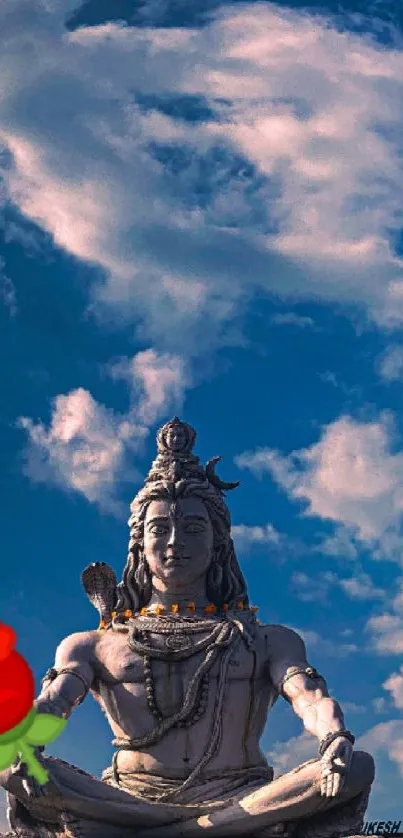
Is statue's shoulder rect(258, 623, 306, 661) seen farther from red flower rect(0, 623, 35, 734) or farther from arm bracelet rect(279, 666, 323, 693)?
red flower rect(0, 623, 35, 734)

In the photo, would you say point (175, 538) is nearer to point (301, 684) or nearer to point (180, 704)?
point (180, 704)

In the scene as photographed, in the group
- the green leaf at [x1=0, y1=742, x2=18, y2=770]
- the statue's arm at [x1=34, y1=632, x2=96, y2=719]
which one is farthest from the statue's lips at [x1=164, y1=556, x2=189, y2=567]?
the green leaf at [x1=0, y1=742, x2=18, y2=770]

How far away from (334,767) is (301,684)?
130cm

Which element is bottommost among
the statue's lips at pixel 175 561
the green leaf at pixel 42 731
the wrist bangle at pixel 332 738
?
the green leaf at pixel 42 731

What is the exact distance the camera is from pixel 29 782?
10.5 metres

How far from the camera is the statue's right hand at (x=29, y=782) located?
1052 centimetres

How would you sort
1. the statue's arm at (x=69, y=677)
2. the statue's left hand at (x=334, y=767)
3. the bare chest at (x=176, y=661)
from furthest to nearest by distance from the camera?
the bare chest at (x=176, y=661)
the statue's arm at (x=69, y=677)
the statue's left hand at (x=334, y=767)

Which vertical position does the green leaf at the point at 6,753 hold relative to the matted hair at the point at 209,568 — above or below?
below

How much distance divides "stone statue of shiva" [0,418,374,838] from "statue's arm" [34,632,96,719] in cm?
1

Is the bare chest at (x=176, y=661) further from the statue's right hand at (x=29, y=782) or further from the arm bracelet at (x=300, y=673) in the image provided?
the statue's right hand at (x=29, y=782)

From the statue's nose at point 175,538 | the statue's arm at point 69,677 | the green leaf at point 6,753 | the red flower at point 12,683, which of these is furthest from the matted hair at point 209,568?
the red flower at point 12,683

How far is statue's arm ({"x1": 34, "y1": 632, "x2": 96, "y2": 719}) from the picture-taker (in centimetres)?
→ 1167

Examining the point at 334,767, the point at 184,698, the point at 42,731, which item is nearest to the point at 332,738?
the point at 334,767

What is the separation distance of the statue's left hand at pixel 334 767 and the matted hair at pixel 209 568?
2.44m
